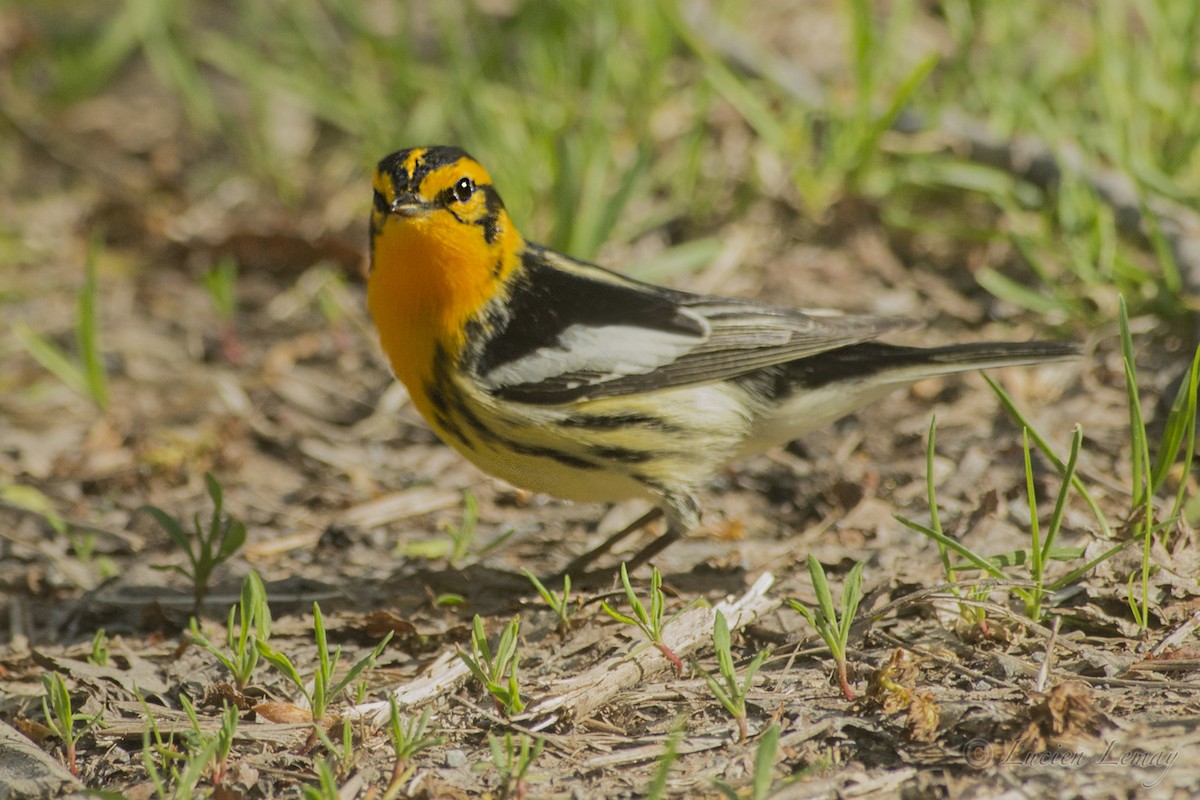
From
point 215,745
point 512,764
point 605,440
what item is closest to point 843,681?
point 512,764

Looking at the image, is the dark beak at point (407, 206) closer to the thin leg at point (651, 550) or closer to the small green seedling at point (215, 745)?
the thin leg at point (651, 550)

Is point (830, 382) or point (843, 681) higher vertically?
point (830, 382)

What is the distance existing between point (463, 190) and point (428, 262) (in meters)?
0.23

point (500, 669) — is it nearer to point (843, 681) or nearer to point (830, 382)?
point (843, 681)

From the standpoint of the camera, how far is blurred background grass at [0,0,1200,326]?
16.0 ft

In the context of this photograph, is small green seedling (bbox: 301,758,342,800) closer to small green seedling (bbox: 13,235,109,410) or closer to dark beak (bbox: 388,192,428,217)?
dark beak (bbox: 388,192,428,217)

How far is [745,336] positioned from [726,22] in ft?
8.54

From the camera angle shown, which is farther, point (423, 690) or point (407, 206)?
point (407, 206)

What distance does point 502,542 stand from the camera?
409 centimetres

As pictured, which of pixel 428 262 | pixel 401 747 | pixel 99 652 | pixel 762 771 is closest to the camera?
pixel 762 771

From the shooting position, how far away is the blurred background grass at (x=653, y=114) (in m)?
4.89

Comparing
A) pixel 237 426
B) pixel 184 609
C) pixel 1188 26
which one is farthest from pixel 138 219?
pixel 1188 26

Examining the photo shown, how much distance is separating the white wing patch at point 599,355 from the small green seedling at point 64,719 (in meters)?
1.34

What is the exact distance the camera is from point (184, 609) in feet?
12.6
